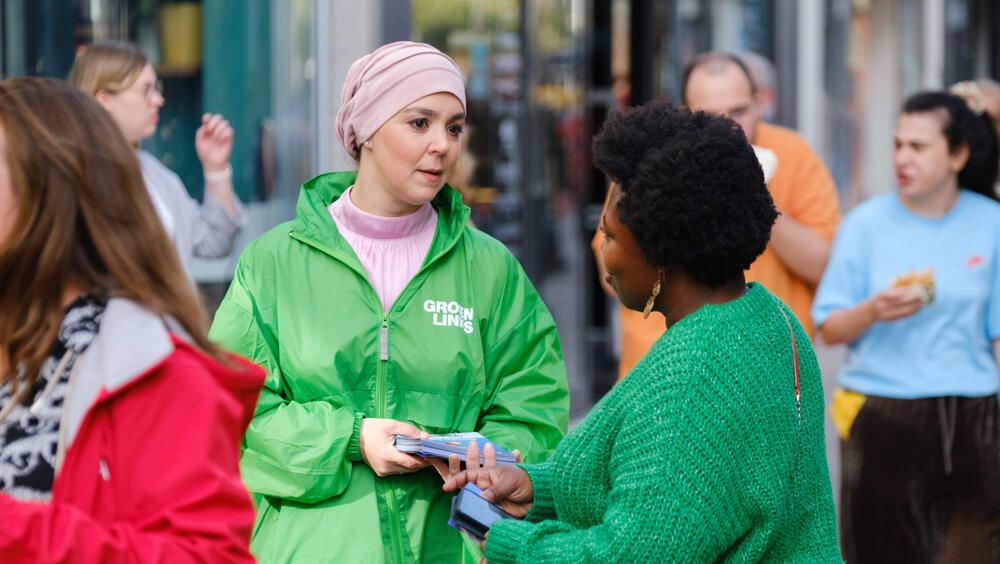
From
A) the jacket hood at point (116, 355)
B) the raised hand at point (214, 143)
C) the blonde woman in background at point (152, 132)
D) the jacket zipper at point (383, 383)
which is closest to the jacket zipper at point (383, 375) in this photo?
the jacket zipper at point (383, 383)

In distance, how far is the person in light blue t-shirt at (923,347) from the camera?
15.9ft

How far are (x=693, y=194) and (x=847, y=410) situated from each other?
267 cm

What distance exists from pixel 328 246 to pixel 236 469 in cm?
111

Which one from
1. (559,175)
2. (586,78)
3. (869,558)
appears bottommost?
(869,558)

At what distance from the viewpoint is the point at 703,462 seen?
7.98 feet

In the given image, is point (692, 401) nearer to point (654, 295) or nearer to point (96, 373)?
point (654, 295)

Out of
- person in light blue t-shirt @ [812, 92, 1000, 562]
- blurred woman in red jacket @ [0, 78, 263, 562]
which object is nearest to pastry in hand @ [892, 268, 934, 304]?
person in light blue t-shirt @ [812, 92, 1000, 562]

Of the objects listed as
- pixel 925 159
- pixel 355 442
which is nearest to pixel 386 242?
pixel 355 442

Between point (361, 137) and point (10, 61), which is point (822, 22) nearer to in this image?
point (10, 61)

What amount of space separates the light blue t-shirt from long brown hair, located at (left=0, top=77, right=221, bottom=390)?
10.9ft

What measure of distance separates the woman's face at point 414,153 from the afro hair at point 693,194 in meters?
0.70

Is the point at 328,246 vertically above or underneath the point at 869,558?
above

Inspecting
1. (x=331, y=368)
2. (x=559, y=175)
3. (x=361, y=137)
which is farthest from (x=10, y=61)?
(x=559, y=175)

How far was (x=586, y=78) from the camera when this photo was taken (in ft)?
38.7
